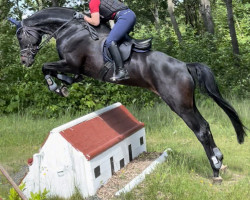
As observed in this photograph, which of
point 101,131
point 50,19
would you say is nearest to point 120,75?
point 101,131

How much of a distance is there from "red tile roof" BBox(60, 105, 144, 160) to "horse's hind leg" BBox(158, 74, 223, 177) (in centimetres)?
99

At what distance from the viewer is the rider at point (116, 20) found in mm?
4824

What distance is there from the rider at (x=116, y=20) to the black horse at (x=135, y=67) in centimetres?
12

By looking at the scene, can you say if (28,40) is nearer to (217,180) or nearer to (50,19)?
(50,19)

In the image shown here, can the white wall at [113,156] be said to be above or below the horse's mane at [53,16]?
below

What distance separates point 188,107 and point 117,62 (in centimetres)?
110

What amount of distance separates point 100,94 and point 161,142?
12.4ft

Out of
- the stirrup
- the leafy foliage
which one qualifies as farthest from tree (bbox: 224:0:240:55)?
the stirrup

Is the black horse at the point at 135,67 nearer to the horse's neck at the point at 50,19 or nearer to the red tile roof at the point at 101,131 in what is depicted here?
the horse's neck at the point at 50,19

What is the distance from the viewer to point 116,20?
5047 millimetres

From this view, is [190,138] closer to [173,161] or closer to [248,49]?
[173,161]

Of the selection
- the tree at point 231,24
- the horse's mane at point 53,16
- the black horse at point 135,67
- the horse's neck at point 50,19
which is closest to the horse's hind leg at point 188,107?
the black horse at point 135,67

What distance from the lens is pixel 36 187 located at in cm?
488

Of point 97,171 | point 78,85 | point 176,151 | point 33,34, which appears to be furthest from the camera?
point 78,85
